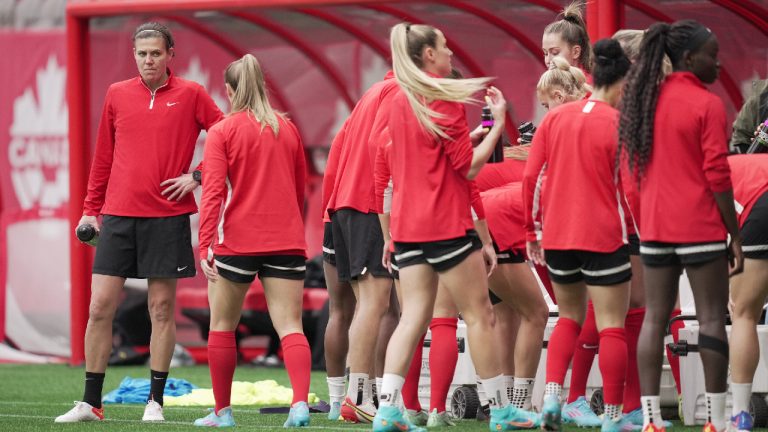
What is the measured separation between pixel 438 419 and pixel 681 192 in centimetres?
187

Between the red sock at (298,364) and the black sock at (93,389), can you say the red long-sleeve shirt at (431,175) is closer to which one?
the red sock at (298,364)

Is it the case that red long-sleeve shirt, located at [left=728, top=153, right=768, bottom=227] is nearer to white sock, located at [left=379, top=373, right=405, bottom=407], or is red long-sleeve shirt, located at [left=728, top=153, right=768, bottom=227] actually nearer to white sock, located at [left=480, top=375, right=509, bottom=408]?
white sock, located at [left=480, top=375, right=509, bottom=408]

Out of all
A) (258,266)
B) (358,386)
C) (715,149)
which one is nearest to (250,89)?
(258,266)

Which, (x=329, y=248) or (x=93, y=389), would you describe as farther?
(x=329, y=248)

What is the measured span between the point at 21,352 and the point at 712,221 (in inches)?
369

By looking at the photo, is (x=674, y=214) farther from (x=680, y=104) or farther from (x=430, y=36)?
(x=430, y=36)

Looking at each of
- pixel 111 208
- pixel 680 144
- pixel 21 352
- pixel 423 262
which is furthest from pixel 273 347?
pixel 680 144

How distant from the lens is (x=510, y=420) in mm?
6586

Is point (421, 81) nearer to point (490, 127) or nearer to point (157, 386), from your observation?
point (490, 127)

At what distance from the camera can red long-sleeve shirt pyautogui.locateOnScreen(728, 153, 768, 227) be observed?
22.1 ft

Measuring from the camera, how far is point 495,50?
12188 millimetres

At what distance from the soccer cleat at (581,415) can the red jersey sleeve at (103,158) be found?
9.13 feet

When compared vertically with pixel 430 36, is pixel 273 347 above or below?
below

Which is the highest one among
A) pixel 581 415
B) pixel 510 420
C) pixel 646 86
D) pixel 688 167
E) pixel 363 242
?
pixel 646 86
